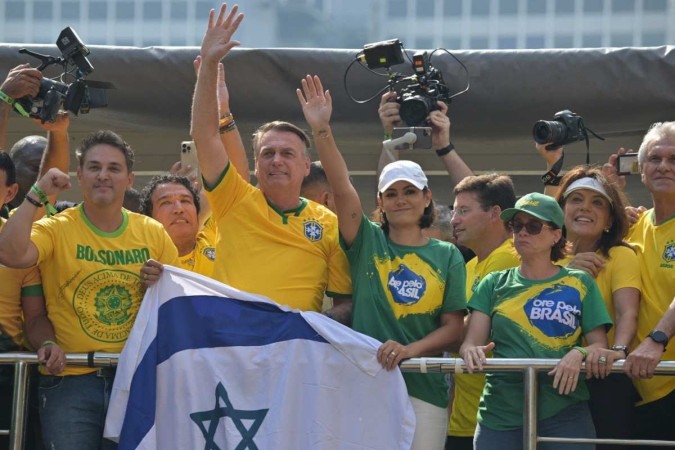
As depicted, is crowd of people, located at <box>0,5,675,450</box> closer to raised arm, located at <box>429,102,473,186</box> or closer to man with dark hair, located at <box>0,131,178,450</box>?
man with dark hair, located at <box>0,131,178,450</box>

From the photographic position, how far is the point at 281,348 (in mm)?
5281

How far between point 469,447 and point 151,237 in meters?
1.76

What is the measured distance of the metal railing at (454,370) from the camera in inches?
195

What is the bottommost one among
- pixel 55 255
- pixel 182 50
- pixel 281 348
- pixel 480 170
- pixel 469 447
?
pixel 469 447

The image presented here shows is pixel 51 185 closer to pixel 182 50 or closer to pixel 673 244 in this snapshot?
pixel 182 50

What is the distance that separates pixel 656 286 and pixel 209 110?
83.6 inches

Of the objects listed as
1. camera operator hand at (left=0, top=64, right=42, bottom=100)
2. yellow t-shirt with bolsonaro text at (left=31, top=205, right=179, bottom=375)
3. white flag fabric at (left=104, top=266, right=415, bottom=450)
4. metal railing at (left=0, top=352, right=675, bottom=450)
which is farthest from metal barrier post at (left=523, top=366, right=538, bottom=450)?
camera operator hand at (left=0, top=64, right=42, bottom=100)

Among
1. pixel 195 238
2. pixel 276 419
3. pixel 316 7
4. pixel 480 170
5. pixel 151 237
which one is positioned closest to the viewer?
pixel 276 419

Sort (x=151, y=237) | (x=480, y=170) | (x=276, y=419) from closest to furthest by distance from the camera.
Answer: (x=276, y=419) < (x=151, y=237) < (x=480, y=170)

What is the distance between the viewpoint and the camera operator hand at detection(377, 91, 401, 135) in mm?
6516

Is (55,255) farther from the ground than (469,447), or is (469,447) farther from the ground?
(55,255)

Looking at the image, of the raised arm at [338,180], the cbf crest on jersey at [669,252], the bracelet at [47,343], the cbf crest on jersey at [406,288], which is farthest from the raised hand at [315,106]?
the cbf crest on jersey at [669,252]

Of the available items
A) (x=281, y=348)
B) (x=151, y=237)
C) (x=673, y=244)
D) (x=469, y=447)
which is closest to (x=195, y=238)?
(x=151, y=237)

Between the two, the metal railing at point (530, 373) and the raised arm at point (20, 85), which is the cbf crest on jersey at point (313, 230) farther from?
the raised arm at point (20, 85)
